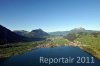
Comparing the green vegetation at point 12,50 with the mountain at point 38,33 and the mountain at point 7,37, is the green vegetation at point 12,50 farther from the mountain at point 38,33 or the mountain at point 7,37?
the mountain at point 38,33

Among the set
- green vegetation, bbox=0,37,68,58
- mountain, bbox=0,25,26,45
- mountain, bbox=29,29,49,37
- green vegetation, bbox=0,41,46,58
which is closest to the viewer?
green vegetation, bbox=0,41,46,58

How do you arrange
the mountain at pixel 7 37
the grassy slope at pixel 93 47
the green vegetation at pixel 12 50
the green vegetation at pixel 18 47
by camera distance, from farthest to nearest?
the mountain at pixel 7 37 → the green vegetation at pixel 18 47 → the green vegetation at pixel 12 50 → the grassy slope at pixel 93 47

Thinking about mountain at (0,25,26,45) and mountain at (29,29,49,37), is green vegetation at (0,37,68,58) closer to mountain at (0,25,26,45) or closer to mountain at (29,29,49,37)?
mountain at (0,25,26,45)

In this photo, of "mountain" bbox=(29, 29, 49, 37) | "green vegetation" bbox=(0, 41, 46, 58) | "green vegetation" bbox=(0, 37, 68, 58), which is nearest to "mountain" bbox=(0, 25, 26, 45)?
"green vegetation" bbox=(0, 37, 68, 58)

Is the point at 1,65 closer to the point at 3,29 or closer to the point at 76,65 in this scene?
the point at 76,65

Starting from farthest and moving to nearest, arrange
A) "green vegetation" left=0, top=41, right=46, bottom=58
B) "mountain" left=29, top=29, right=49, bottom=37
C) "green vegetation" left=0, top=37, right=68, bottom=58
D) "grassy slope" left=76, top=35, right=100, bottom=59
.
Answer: "mountain" left=29, top=29, right=49, bottom=37, "green vegetation" left=0, top=37, right=68, bottom=58, "green vegetation" left=0, top=41, right=46, bottom=58, "grassy slope" left=76, top=35, right=100, bottom=59

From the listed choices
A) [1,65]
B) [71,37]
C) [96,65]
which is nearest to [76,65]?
[96,65]

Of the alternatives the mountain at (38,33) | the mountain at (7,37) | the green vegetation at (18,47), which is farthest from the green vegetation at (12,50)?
the mountain at (38,33)

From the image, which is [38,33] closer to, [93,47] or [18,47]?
[18,47]

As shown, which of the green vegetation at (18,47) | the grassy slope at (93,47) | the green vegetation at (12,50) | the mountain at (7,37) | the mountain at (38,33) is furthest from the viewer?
the mountain at (38,33)

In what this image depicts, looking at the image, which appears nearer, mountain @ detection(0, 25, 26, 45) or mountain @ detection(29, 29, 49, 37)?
mountain @ detection(0, 25, 26, 45)

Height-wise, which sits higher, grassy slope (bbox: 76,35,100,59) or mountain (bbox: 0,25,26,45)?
mountain (bbox: 0,25,26,45)
